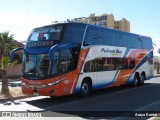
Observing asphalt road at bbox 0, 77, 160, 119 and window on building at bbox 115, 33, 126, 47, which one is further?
window on building at bbox 115, 33, 126, 47

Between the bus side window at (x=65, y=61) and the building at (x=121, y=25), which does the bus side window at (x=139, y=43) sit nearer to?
the bus side window at (x=65, y=61)

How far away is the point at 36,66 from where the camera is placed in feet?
47.3

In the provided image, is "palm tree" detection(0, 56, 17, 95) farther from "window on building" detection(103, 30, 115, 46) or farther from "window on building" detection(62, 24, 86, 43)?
"window on building" detection(103, 30, 115, 46)

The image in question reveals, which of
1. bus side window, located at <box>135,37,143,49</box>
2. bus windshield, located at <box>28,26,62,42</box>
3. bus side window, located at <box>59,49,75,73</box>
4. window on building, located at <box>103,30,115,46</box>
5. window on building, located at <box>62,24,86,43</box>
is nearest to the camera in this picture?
bus side window, located at <box>59,49,75,73</box>

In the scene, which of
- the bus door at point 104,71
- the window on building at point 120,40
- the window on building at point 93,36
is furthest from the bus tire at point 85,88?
the window on building at point 120,40

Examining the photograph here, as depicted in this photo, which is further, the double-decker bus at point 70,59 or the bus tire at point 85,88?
the bus tire at point 85,88

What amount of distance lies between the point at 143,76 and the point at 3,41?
25.5 meters

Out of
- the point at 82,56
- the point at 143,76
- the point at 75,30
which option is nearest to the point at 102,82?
Result: the point at 82,56

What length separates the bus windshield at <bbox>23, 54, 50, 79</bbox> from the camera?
14.1 meters

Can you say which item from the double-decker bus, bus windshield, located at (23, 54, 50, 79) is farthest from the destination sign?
bus windshield, located at (23, 54, 50, 79)

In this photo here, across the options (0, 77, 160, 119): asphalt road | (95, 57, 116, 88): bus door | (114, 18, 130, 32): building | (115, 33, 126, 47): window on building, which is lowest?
(0, 77, 160, 119): asphalt road

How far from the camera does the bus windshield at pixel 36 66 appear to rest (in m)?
14.1

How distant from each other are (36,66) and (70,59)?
173cm

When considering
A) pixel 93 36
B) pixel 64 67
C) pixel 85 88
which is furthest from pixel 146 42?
pixel 64 67
